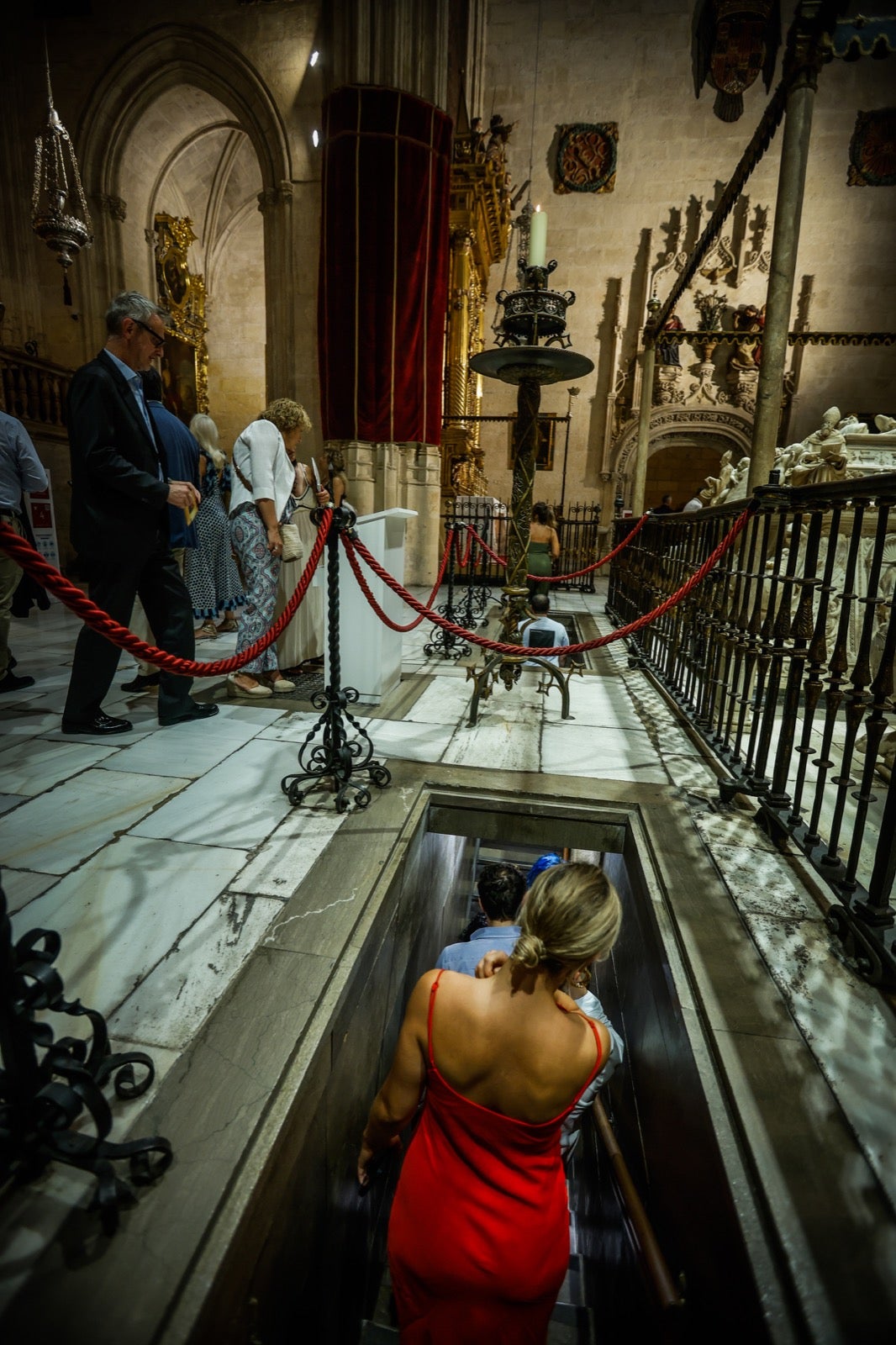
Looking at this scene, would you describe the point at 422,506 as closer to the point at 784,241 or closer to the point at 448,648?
the point at 448,648

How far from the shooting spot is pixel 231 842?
2.25 meters

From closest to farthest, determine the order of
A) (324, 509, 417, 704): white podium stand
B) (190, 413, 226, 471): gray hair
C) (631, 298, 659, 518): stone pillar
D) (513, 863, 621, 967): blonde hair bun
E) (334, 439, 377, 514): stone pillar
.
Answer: (513, 863, 621, 967): blonde hair bun, (324, 509, 417, 704): white podium stand, (190, 413, 226, 471): gray hair, (631, 298, 659, 518): stone pillar, (334, 439, 377, 514): stone pillar

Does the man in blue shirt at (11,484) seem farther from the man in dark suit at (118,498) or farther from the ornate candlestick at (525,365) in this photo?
the ornate candlestick at (525,365)

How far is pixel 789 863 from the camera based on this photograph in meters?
2.26

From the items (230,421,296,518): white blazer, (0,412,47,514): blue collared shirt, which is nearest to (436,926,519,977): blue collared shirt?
(230,421,296,518): white blazer

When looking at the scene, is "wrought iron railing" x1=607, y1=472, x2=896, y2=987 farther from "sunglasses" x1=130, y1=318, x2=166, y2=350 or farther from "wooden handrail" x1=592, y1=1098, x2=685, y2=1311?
"sunglasses" x1=130, y1=318, x2=166, y2=350

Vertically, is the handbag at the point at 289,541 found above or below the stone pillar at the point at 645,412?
below

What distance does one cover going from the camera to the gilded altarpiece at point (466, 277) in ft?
29.1

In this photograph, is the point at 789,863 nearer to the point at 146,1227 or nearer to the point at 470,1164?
the point at 470,1164

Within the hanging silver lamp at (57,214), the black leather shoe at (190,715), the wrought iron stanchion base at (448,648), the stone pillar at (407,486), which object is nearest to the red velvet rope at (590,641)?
the black leather shoe at (190,715)

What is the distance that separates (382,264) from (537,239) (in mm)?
5719

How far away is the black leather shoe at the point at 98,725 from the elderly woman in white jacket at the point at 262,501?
77cm

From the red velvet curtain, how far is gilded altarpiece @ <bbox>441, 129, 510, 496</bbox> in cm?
115

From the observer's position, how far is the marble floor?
154 cm
